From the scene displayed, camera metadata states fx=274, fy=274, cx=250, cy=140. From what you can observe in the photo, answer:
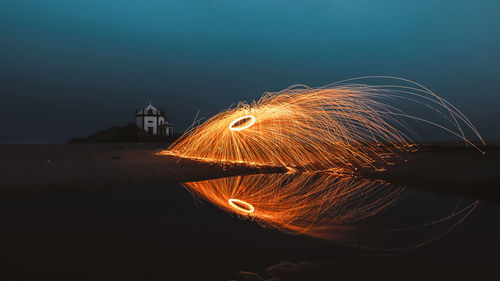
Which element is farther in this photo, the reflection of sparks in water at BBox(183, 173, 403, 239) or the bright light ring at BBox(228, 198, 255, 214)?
the bright light ring at BBox(228, 198, 255, 214)

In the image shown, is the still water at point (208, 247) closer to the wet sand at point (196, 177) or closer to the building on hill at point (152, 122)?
the wet sand at point (196, 177)

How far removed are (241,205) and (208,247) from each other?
1603 millimetres

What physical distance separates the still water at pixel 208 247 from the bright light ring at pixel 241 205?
349 millimetres

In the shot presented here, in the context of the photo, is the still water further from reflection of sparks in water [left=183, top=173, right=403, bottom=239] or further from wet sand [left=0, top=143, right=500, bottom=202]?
wet sand [left=0, top=143, right=500, bottom=202]

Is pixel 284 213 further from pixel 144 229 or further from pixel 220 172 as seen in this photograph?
pixel 220 172

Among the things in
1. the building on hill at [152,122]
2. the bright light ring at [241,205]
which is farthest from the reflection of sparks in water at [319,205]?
the building on hill at [152,122]

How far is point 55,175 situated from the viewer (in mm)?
5773

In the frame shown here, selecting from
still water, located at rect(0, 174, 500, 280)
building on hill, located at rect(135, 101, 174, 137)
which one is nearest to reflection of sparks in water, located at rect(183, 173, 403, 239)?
still water, located at rect(0, 174, 500, 280)

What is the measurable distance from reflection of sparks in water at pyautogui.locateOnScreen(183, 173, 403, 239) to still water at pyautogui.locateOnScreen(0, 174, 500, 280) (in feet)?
0.81

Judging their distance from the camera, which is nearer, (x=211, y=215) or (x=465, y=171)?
(x=211, y=215)

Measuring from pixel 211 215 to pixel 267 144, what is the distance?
5608mm

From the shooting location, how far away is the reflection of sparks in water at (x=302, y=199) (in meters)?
3.25

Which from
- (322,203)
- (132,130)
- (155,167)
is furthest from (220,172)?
(132,130)

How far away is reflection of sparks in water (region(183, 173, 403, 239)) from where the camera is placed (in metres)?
3.25
